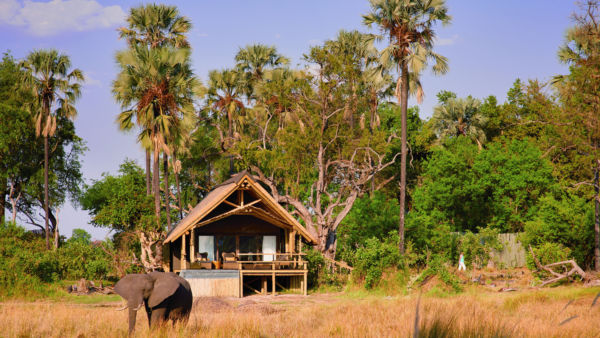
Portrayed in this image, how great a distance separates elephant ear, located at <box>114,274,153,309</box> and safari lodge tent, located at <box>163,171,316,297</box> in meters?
12.6

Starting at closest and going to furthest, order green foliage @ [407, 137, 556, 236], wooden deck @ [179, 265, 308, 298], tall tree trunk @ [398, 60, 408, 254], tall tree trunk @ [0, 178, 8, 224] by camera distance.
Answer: wooden deck @ [179, 265, 308, 298] < tall tree trunk @ [398, 60, 408, 254] < green foliage @ [407, 137, 556, 236] < tall tree trunk @ [0, 178, 8, 224]

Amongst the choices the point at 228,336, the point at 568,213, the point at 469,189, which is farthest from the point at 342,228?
the point at 228,336

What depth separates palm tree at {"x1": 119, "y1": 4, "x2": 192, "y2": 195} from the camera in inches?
1623

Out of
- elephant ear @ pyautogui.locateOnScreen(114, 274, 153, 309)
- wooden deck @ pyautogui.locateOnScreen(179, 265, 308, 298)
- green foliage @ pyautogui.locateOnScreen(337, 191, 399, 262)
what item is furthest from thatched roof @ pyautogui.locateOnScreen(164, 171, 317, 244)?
elephant ear @ pyautogui.locateOnScreen(114, 274, 153, 309)

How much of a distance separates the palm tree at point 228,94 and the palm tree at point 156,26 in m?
4.91

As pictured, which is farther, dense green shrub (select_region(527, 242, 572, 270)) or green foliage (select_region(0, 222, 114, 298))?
dense green shrub (select_region(527, 242, 572, 270))

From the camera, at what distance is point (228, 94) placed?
156ft

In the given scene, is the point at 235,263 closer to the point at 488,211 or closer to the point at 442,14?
the point at 442,14

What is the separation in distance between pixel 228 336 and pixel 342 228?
1250 inches

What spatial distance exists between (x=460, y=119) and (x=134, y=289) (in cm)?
4366

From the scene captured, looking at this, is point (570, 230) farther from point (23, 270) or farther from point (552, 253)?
point (23, 270)

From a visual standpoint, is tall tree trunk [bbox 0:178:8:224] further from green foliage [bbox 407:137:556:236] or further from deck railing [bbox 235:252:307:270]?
green foliage [bbox 407:137:556:236]

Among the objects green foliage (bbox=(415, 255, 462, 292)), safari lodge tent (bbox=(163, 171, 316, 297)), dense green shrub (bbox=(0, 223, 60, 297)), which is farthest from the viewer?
safari lodge tent (bbox=(163, 171, 316, 297))

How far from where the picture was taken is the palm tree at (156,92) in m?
30.7
